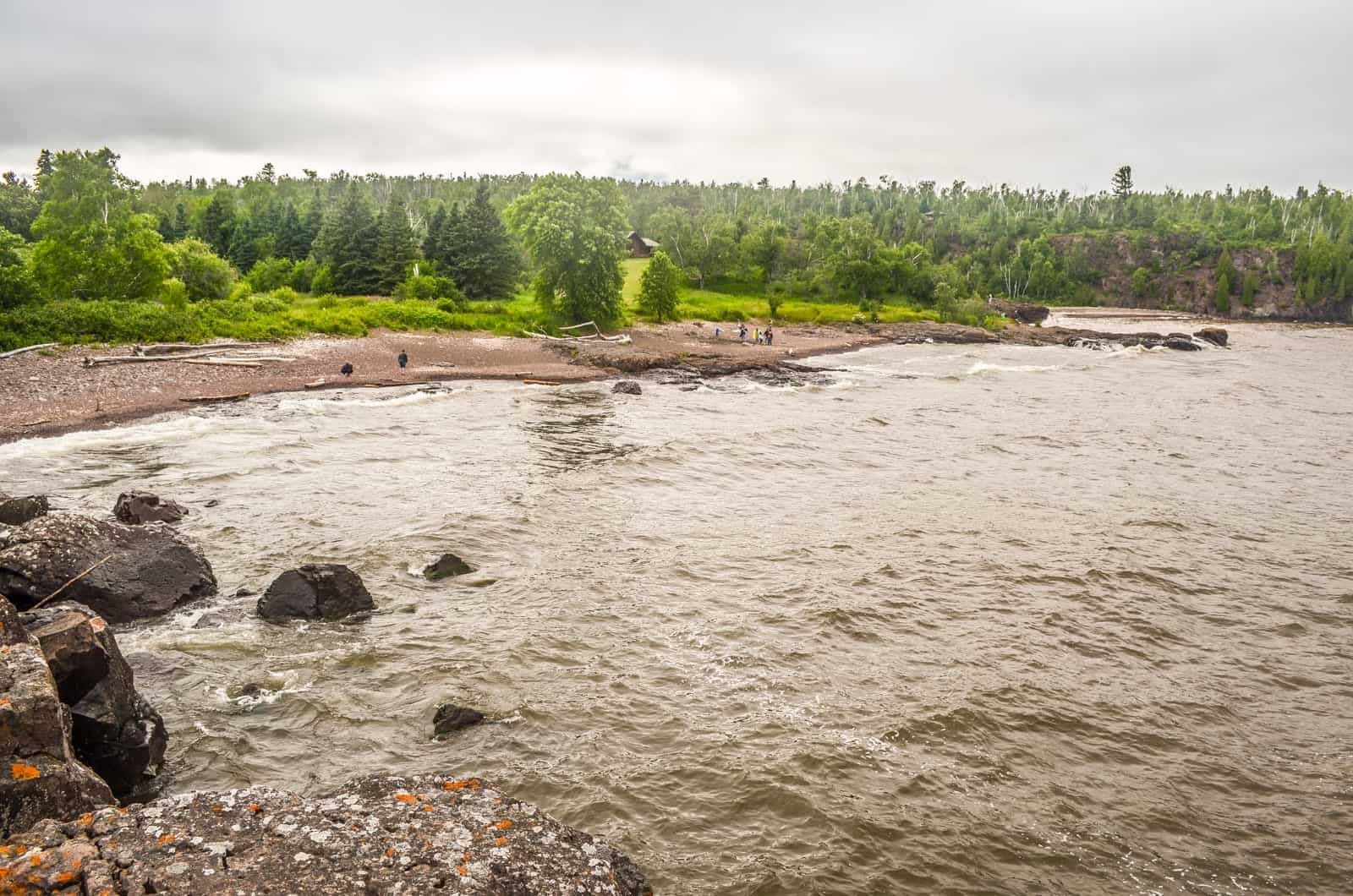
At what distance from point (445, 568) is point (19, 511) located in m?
9.43

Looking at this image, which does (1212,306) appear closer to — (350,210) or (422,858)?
(350,210)

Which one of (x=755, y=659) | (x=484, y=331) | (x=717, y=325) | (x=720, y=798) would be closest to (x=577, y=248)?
(x=484, y=331)

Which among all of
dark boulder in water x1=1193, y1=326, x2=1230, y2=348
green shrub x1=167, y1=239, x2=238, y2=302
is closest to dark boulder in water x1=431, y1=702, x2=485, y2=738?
green shrub x1=167, y1=239, x2=238, y2=302

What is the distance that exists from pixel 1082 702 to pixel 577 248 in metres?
55.7

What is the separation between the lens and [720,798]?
470 inches

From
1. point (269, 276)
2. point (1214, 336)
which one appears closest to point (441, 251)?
point (269, 276)

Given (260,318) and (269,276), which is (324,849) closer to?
(260,318)

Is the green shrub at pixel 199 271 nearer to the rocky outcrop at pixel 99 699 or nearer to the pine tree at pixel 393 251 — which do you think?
the pine tree at pixel 393 251

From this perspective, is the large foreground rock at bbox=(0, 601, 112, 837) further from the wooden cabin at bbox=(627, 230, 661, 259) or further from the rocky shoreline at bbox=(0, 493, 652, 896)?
the wooden cabin at bbox=(627, 230, 661, 259)

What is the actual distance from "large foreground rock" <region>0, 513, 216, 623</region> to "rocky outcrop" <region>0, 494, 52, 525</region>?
2366 mm

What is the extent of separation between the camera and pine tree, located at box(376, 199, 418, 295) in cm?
7262

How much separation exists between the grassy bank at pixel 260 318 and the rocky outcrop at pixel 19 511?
27090 millimetres

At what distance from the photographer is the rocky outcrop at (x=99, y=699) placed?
397 inches

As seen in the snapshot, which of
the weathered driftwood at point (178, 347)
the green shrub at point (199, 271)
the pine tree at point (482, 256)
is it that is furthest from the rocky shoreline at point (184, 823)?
the pine tree at point (482, 256)
